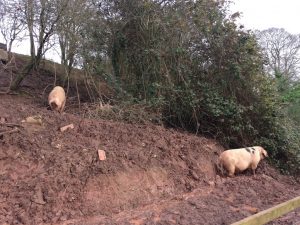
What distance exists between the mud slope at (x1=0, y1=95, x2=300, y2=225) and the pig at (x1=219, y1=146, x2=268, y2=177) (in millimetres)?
209

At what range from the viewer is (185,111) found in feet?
32.6

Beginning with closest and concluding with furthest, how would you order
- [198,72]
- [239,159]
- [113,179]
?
[113,179], [239,159], [198,72]

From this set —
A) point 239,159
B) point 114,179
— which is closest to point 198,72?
point 239,159

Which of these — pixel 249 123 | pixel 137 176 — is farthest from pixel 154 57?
pixel 137 176

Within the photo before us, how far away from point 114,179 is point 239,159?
3.15 metres

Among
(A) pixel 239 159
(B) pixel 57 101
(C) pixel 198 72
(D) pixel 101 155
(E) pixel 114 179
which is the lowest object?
(E) pixel 114 179

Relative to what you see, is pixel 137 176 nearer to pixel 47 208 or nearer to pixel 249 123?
pixel 47 208

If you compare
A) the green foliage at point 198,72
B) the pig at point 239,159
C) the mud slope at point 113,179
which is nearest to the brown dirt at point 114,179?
the mud slope at point 113,179

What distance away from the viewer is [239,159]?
8.48 m

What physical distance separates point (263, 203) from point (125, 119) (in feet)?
11.0

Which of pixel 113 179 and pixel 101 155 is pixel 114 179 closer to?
pixel 113 179

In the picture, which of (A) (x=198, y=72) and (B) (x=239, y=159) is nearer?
(B) (x=239, y=159)

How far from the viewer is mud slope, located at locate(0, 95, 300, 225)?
222 inches

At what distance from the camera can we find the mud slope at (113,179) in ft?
18.5
